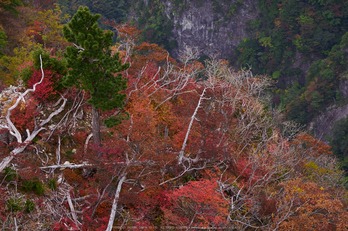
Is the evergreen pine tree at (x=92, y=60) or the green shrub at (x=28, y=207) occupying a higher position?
the evergreen pine tree at (x=92, y=60)

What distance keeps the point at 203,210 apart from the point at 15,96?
10.6 m

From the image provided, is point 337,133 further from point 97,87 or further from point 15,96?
point 15,96

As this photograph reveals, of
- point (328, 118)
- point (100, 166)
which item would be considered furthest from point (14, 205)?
point (328, 118)

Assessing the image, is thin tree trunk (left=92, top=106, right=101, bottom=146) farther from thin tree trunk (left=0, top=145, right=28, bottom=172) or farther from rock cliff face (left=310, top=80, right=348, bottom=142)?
A: rock cliff face (left=310, top=80, right=348, bottom=142)

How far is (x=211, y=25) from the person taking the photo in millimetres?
64562

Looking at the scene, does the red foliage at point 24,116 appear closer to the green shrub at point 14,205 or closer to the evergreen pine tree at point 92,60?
the evergreen pine tree at point 92,60

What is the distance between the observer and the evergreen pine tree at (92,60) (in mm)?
9617

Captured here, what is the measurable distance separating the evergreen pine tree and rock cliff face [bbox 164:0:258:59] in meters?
54.8

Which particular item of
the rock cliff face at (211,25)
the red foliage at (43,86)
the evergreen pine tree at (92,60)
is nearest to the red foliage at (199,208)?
the evergreen pine tree at (92,60)

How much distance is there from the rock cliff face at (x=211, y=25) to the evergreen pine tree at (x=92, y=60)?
5484 centimetres

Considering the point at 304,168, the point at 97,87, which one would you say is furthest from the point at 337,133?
the point at 97,87

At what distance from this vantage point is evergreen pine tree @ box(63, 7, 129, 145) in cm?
962

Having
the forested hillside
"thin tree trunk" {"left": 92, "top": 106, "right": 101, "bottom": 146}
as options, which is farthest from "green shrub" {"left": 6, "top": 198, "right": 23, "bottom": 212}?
"thin tree trunk" {"left": 92, "top": 106, "right": 101, "bottom": 146}

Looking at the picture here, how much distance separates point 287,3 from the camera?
181 feet
